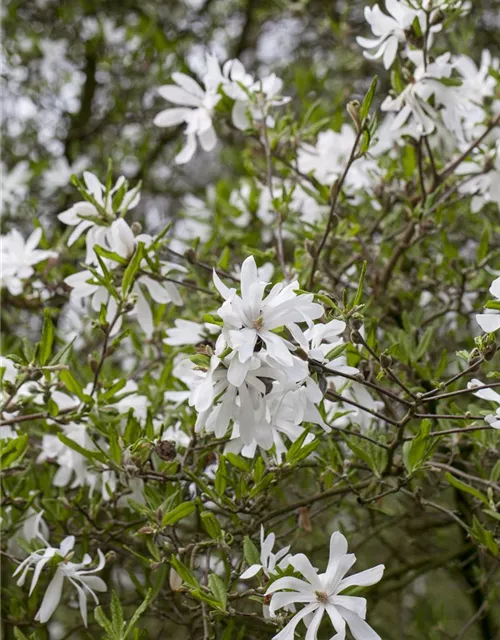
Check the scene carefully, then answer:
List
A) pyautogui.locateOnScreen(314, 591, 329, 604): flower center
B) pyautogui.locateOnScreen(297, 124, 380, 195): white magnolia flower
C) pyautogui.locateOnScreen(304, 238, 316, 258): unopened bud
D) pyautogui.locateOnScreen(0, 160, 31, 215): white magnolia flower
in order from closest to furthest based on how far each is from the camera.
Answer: pyautogui.locateOnScreen(314, 591, 329, 604): flower center
pyautogui.locateOnScreen(304, 238, 316, 258): unopened bud
pyautogui.locateOnScreen(297, 124, 380, 195): white magnolia flower
pyautogui.locateOnScreen(0, 160, 31, 215): white magnolia flower

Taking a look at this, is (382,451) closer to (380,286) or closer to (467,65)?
(380,286)

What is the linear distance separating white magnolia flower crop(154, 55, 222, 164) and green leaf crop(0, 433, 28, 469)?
2.06 ft

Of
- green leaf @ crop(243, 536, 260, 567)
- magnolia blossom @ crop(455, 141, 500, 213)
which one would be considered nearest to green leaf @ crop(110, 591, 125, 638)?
green leaf @ crop(243, 536, 260, 567)

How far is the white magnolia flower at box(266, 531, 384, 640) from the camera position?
0.95m

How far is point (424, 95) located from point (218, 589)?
2.95 ft

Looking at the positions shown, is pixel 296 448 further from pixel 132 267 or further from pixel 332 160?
pixel 332 160

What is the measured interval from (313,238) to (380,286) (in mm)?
262

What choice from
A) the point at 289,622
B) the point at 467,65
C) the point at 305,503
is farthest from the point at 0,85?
the point at 289,622

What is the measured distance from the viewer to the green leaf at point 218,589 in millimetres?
1001

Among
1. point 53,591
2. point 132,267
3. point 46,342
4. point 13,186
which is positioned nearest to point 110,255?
point 132,267

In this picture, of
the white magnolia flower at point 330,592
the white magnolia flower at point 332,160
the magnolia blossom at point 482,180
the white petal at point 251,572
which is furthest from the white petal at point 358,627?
the white magnolia flower at point 332,160

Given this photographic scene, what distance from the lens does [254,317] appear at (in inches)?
35.5

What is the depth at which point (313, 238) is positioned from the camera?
145 centimetres

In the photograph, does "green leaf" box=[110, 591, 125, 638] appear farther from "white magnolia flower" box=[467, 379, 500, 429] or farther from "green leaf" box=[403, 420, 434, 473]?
"white magnolia flower" box=[467, 379, 500, 429]
